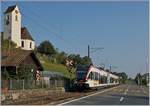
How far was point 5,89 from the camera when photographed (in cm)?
3525

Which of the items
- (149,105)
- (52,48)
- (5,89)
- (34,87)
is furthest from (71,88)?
(52,48)

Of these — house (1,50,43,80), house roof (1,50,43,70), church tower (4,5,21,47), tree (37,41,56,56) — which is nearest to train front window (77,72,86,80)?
house (1,50,43,80)

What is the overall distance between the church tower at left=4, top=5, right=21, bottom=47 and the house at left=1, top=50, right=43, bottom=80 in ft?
189

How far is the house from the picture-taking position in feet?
149

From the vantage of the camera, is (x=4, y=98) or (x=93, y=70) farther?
(x=93, y=70)

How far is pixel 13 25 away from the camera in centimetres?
11381

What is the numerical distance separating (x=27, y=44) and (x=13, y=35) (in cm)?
879

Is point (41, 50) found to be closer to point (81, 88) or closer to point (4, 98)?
point (81, 88)

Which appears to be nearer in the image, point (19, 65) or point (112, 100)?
point (112, 100)

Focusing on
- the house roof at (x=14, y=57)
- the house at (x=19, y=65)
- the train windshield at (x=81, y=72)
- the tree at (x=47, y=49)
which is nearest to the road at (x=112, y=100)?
the train windshield at (x=81, y=72)

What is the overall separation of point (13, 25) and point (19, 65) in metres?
67.2

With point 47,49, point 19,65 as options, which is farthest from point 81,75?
point 47,49

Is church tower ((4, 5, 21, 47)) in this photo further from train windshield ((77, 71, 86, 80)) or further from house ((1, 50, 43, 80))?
train windshield ((77, 71, 86, 80))

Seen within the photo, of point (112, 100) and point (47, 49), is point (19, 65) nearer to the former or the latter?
point (112, 100)
